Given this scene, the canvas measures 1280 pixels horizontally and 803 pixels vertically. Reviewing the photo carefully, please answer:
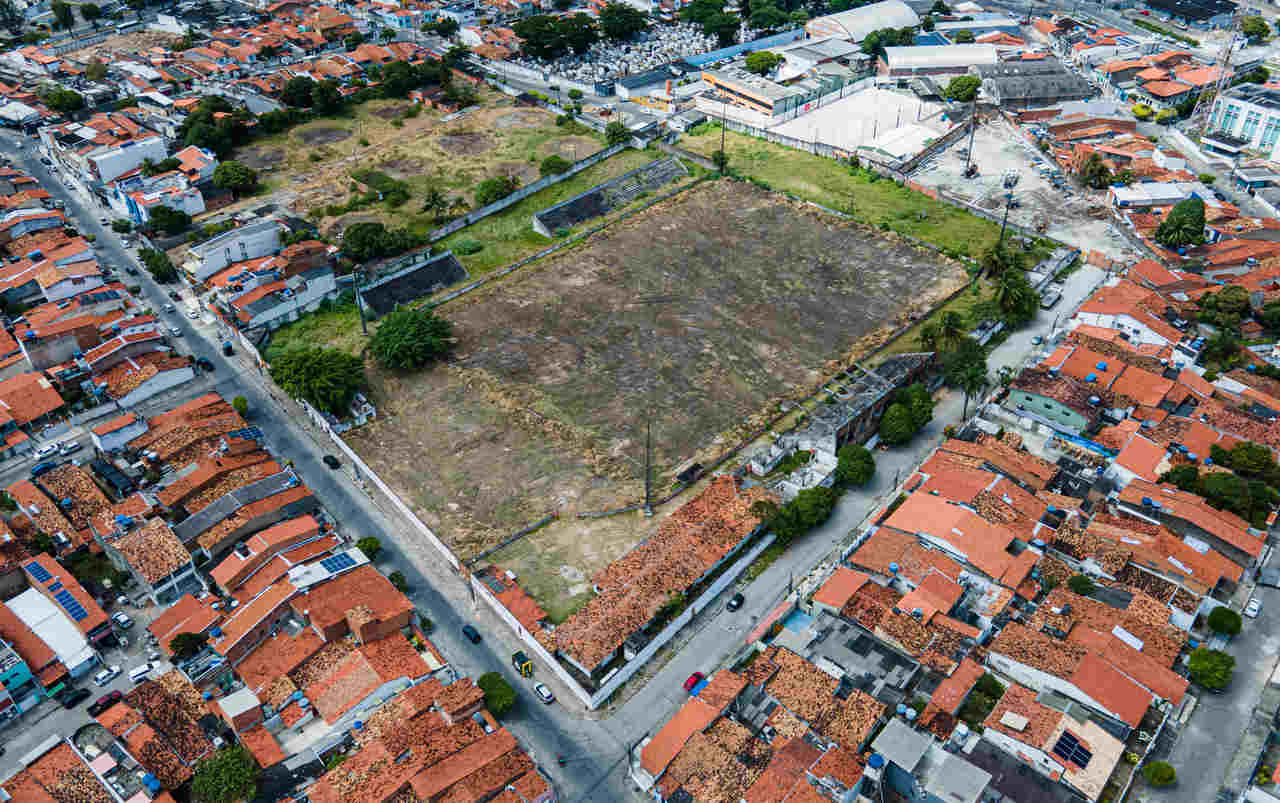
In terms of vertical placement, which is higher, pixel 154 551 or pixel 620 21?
pixel 620 21

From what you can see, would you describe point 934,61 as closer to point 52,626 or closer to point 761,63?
point 761,63

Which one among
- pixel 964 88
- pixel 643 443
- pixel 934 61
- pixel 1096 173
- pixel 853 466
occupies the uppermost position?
pixel 934 61

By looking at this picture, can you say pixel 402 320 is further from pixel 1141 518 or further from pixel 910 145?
pixel 910 145

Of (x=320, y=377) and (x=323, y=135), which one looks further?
(x=323, y=135)

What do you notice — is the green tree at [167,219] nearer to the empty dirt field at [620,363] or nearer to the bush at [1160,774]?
the empty dirt field at [620,363]

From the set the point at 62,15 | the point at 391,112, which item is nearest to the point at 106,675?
the point at 391,112

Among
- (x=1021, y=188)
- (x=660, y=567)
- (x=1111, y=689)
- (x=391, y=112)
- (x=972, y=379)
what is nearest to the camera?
(x=1111, y=689)

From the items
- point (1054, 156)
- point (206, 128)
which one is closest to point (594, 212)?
point (206, 128)

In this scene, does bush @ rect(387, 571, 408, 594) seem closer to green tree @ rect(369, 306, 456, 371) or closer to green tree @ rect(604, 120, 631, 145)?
green tree @ rect(369, 306, 456, 371)
